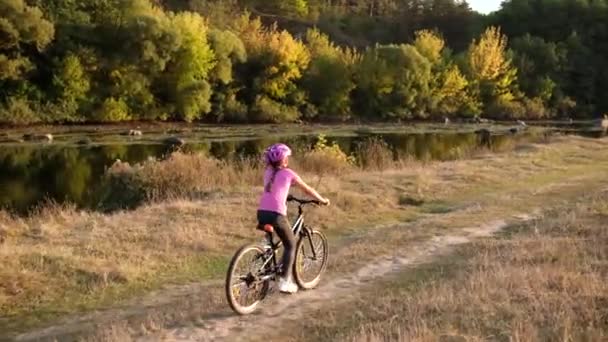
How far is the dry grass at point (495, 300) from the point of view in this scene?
259 inches

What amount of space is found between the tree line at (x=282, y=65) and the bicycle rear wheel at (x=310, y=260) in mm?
39309

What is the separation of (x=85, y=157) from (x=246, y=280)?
24.7 m

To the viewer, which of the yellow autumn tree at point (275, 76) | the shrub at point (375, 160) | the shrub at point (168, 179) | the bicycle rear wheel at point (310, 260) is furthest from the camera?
the yellow autumn tree at point (275, 76)

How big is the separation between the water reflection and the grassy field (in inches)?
→ 179

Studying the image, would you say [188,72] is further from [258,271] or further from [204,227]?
[258,271]

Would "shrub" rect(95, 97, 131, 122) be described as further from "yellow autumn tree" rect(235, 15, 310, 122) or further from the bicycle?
the bicycle

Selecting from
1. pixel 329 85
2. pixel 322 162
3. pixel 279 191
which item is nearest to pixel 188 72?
pixel 329 85

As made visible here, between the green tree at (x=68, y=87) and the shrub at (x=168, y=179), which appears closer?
the shrub at (x=168, y=179)

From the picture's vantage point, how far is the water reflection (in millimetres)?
21062

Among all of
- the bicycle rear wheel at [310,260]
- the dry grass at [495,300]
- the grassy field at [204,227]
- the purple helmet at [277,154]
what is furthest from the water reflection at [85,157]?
the dry grass at [495,300]

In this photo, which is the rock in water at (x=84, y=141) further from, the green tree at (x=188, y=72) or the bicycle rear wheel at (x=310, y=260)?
the bicycle rear wheel at (x=310, y=260)

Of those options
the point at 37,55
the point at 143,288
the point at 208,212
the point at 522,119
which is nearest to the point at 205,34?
the point at 37,55

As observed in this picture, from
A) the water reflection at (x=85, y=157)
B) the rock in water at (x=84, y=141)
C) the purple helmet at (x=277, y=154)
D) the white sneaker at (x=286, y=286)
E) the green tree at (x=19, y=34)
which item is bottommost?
the rock in water at (x=84, y=141)

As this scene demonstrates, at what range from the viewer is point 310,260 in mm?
9398
